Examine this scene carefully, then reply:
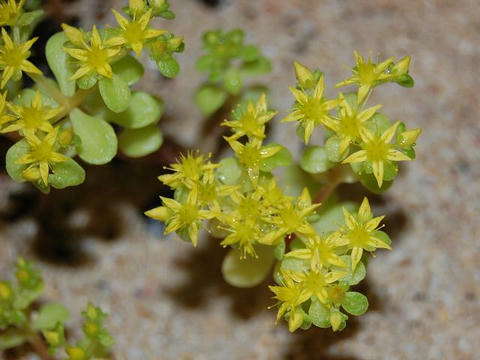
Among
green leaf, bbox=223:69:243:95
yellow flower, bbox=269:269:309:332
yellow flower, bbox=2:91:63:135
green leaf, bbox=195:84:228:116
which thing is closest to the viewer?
yellow flower, bbox=269:269:309:332

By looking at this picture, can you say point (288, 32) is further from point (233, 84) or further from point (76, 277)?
point (76, 277)

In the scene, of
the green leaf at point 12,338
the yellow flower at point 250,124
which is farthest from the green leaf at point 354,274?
the green leaf at point 12,338

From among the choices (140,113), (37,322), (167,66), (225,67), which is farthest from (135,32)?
(37,322)

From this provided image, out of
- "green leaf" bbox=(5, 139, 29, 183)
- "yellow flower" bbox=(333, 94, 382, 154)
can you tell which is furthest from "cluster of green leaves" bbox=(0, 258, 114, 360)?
"yellow flower" bbox=(333, 94, 382, 154)

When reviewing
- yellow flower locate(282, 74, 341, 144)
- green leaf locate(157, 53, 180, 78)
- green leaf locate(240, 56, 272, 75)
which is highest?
green leaf locate(157, 53, 180, 78)

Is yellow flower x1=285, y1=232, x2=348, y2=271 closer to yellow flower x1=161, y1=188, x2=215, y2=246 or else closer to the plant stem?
yellow flower x1=161, y1=188, x2=215, y2=246

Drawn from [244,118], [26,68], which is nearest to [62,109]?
[26,68]
